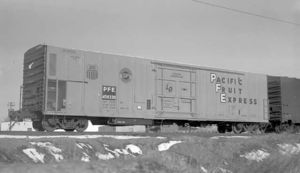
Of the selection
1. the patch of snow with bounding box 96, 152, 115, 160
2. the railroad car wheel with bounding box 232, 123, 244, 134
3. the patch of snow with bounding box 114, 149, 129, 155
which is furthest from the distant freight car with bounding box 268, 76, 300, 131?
the patch of snow with bounding box 96, 152, 115, 160

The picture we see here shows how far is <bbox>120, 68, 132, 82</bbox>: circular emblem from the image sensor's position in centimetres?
1931

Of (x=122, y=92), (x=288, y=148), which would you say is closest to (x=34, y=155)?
(x=288, y=148)

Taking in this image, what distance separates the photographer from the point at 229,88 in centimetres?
2333

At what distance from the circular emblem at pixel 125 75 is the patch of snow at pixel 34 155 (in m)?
A: 10.5

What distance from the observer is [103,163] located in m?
7.82

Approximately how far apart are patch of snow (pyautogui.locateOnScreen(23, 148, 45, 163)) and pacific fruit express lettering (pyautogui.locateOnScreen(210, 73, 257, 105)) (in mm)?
14859

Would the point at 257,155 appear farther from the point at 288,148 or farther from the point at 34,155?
the point at 34,155

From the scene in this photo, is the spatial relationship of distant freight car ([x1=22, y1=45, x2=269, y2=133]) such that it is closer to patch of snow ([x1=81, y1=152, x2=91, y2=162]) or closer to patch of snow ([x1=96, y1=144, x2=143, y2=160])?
patch of snow ([x1=96, y1=144, x2=143, y2=160])

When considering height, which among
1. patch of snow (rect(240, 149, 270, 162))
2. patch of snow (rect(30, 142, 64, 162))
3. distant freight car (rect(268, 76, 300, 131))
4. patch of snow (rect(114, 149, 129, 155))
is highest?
distant freight car (rect(268, 76, 300, 131))

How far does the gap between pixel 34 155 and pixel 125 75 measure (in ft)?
35.5

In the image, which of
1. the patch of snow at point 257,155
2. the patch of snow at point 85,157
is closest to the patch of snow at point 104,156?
the patch of snow at point 85,157

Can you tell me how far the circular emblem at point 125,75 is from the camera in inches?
760

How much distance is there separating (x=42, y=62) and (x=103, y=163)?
35.3 feet

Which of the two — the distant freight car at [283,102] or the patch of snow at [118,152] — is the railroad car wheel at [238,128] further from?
the patch of snow at [118,152]
